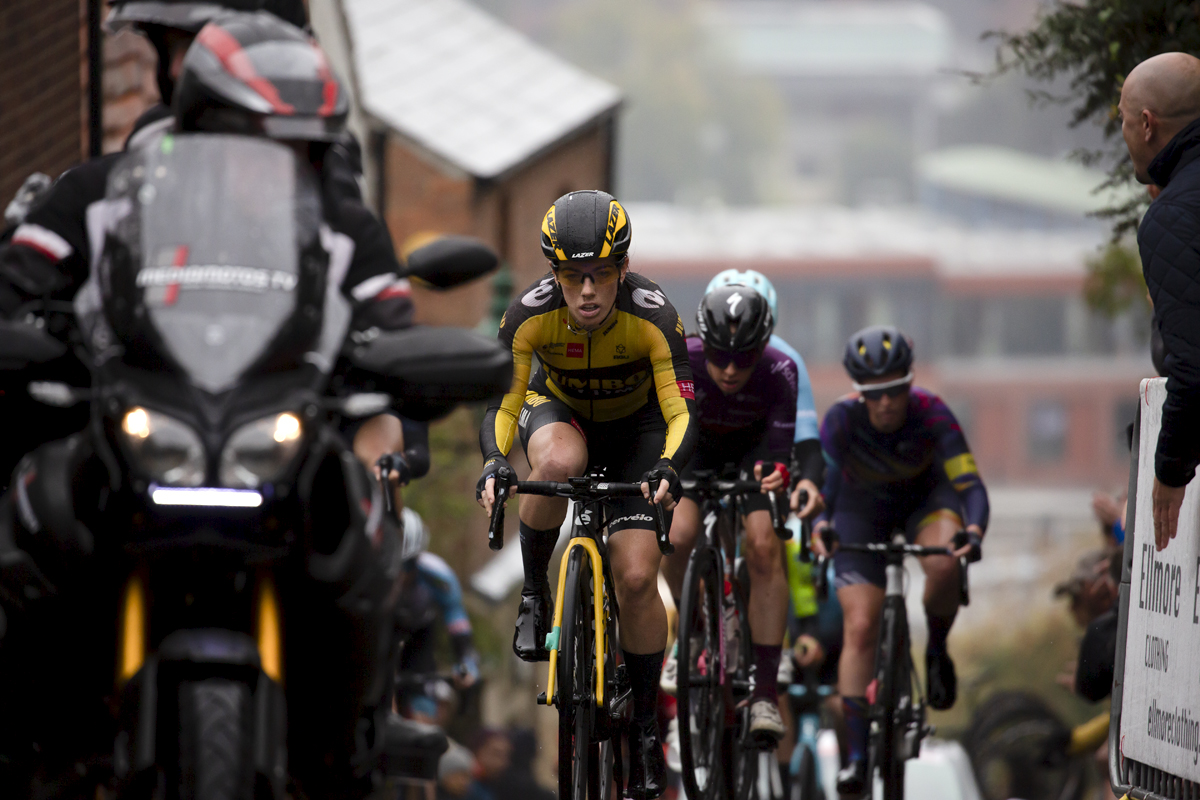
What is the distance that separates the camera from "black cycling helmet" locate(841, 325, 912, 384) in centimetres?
978

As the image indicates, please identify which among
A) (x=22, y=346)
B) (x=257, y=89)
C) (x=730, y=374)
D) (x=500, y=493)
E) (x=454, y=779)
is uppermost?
(x=257, y=89)

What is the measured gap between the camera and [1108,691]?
333 inches

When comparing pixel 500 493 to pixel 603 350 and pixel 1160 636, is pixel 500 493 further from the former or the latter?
pixel 1160 636

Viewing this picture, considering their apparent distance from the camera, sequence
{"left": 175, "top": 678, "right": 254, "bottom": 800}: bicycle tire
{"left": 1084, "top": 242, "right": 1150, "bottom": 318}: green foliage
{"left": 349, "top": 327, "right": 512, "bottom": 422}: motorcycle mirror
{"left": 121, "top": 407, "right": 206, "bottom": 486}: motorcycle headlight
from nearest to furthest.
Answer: {"left": 175, "top": 678, "right": 254, "bottom": 800}: bicycle tire
{"left": 121, "top": 407, "right": 206, "bottom": 486}: motorcycle headlight
{"left": 349, "top": 327, "right": 512, "bottom": 422}: motorcycle mirror
{"left": 1084, "top": 242, "right": 1150, "bottom": 318}: green foliage

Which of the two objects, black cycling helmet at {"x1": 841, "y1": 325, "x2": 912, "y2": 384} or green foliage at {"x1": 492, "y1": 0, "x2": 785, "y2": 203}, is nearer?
black cycling helmet at {"x1": 841, "y1": 325, "x2": 912, "y2": 384}

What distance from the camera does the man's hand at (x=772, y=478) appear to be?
877 centimetres

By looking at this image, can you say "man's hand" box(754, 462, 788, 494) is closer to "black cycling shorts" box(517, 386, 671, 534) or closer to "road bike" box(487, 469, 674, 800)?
"black cycling shorts" box(517, 386, 671, 534)

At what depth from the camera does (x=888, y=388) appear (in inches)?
387

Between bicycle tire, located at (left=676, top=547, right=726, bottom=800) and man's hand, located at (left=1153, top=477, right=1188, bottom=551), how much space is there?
2572mm

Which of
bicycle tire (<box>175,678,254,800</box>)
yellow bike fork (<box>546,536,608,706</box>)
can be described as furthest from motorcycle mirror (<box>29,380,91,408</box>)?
yellow bike fork (<box>546,536,608,706</box>)

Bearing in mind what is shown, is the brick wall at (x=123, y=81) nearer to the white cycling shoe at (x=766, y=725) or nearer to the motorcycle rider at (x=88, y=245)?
the white cycling shoe at (x=766, y=725)

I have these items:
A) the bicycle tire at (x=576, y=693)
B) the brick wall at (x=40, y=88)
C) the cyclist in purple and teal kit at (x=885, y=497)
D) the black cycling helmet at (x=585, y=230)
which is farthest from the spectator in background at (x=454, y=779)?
the black cycling helmet at (x=585, y=230)

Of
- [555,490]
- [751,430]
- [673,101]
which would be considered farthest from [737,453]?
[673,101]

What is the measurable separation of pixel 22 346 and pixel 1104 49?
24.5ft
